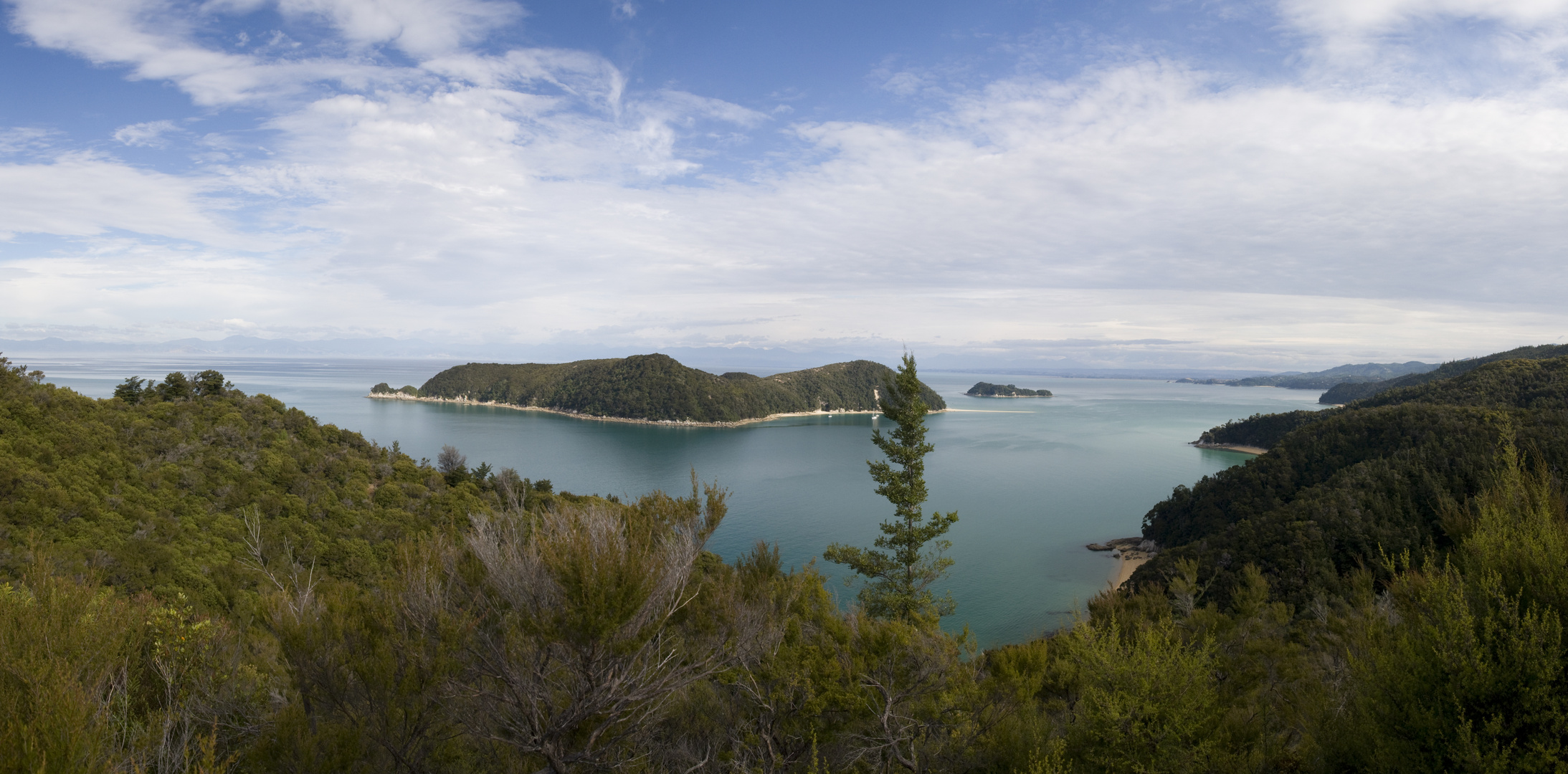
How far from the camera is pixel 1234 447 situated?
216ft

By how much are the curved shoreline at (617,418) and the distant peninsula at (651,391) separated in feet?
0.87

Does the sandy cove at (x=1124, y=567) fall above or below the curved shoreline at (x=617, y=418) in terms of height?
below

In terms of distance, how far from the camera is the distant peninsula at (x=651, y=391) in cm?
9475

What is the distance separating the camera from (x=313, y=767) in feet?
14.5

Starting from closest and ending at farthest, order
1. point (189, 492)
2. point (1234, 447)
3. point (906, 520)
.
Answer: point (906, 520) < point (189, 492) < point (1234, 447)

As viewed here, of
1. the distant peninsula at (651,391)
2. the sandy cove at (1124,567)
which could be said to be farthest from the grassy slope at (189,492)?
the distant peninsula at (651,391)

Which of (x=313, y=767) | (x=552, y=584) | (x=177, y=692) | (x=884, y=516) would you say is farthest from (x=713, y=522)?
(x=884, y=516)

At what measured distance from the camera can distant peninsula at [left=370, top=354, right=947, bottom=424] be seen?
94.8 meters

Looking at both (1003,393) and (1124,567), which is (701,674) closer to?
(1124,567)

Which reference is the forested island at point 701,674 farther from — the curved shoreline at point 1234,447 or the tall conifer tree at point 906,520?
the curved shoreline at point 1234,447

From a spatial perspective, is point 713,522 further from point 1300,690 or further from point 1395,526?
point 1395,526

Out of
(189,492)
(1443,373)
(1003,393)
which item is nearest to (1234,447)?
(1443,373)

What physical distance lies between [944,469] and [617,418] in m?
56.9

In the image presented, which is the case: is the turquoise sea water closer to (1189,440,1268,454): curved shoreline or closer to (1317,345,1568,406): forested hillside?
(1189,440,1268,454): curved shoreline
